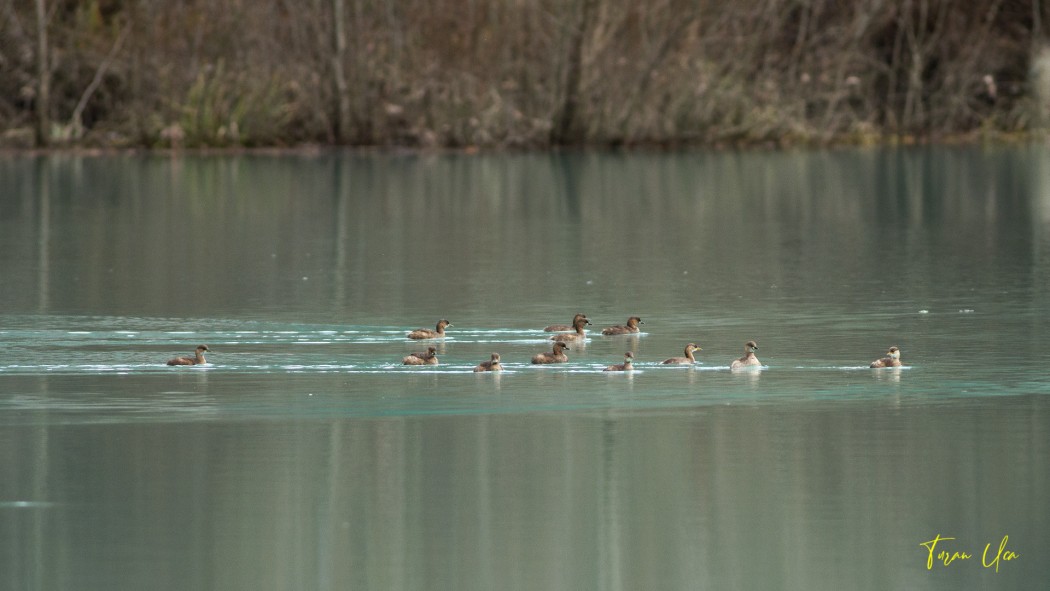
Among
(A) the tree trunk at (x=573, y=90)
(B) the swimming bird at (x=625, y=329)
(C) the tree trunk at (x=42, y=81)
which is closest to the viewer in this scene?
(B) the swimming bird at (x=625, y=329)

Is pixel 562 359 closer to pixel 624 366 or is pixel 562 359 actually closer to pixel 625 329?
pixel 624 366

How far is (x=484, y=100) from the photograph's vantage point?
36.5 metres

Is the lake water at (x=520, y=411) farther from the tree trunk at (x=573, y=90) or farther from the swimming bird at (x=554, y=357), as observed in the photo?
the tree trunk at (x=573, y=90)

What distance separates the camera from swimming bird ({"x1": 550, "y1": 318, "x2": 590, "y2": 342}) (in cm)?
1123

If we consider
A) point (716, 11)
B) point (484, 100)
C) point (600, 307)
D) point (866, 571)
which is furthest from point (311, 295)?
point (716, 11)

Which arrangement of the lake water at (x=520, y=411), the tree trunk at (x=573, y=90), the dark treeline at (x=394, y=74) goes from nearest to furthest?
the lake water at (x=520, y=411), the tree trunk at (x=573, y=90), the dark treeline at (x=394, y=74)

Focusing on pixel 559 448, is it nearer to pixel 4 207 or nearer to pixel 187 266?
pixel 187 266

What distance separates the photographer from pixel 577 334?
452 inches

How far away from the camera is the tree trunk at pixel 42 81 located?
1423 inches

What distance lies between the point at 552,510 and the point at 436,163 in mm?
25793

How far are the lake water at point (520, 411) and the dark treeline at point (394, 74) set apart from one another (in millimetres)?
16810
